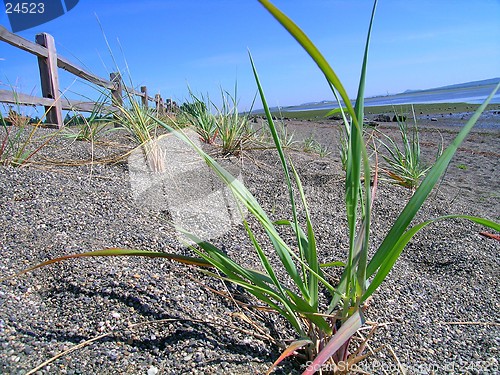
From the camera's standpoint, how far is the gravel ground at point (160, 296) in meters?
0.80

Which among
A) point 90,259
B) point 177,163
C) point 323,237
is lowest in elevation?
point 323,237

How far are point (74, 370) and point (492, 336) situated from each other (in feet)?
3.43

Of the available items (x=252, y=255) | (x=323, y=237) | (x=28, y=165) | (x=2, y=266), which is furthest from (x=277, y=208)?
(x=28, y=165)

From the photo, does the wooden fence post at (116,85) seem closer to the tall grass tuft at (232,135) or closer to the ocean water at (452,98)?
the tall grass tuft at (232,135)

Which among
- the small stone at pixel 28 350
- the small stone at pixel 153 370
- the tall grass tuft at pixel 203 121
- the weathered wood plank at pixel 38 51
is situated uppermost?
the weathered wood plank at pixel 38 51

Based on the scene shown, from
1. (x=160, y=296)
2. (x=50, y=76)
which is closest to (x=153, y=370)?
(x=160, y=296)

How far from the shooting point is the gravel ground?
799 millimetres

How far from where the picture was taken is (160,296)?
3.12 ft

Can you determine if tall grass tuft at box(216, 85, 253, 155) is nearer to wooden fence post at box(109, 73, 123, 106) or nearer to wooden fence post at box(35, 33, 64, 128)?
wooden fence post at box(109, 73, 123, 106)

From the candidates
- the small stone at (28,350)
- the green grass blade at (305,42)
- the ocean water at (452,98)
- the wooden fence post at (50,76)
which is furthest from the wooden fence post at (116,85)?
the ocean water at (452,98)

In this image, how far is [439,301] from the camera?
116 cm

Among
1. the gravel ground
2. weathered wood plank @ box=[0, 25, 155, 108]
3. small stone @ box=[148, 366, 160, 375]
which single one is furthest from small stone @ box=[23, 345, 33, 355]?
weathered wood plank @ box=[0, 25, 155, 108]

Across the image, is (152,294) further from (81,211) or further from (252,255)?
(81,211)

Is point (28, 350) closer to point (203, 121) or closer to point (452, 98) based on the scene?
point (203, 121)
